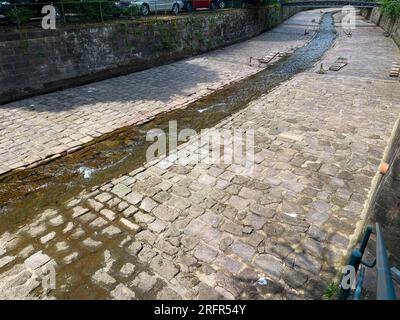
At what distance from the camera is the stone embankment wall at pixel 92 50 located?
1106 cm

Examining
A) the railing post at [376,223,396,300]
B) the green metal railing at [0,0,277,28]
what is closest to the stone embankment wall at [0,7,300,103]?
the green metal railing at [0,0,277,28]

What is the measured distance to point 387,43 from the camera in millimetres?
23484

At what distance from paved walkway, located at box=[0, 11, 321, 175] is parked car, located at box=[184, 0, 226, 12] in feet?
22.9

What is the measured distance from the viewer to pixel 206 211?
5.54 metres

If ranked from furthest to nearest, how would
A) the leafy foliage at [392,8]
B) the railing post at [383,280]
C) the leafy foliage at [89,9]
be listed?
the leafy foliage at [392,8] → the leafy foliage at [89,9] → the railing post at [383,280]

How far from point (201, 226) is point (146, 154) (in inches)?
128

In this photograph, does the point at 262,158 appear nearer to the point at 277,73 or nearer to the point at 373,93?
the point at 373,93

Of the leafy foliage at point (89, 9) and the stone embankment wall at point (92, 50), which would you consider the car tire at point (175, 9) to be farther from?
the leafy foliage at point (89, 9)

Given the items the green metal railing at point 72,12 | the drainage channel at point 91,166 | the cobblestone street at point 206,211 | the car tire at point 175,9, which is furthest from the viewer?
the car tire at point 175,9

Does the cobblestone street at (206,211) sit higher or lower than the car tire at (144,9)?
lower

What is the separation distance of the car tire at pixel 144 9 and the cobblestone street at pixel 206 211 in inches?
361

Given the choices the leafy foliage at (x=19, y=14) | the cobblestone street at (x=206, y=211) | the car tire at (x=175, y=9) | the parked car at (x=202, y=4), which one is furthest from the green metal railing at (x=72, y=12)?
the parked car at (x=202, y=4)

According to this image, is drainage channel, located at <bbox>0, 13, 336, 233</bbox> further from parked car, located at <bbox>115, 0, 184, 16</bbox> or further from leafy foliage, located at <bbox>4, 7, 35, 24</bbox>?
parked car, located at <bbox>115, 0, 184, 16</bbox>
